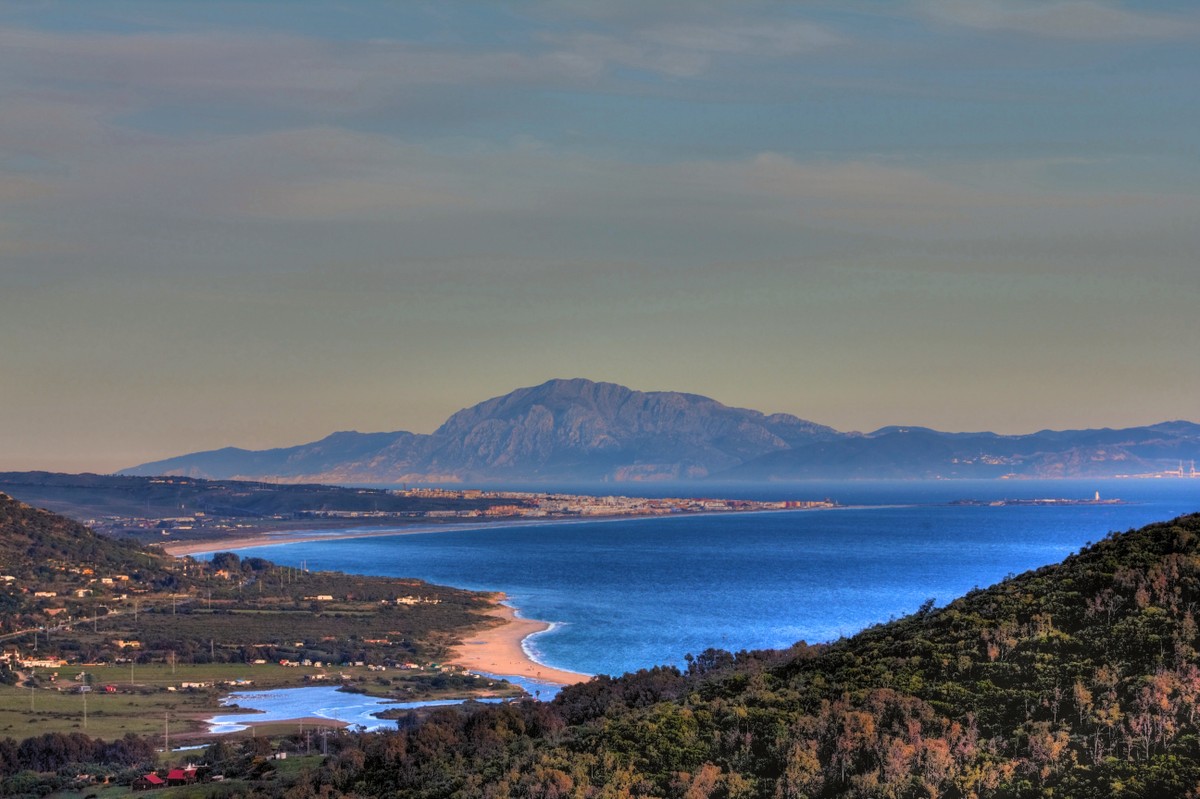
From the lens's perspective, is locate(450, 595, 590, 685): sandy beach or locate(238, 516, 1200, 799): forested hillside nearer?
locate(238, 516, 1200, 799): forested hillside

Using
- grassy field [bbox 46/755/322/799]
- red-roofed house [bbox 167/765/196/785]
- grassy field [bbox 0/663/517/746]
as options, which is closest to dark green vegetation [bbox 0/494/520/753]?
grassy field [bbox 0/663/517/746]

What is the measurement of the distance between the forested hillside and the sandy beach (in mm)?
45996

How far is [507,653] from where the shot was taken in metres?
114

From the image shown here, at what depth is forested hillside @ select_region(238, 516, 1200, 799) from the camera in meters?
32.4

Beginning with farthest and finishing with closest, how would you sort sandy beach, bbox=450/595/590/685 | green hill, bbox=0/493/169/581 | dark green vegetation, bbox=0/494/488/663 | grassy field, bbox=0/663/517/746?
green hill, bbox=0/493/169/581 → dark green vegetation, bbox=0/494/488/663 → sandy beach, bbox=450/595/590/685 → grassy field, bbox=0/663/517/746

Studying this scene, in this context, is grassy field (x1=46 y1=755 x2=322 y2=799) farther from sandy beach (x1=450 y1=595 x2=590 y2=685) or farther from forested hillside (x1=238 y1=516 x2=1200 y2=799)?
sandy beach (x1=450 y1=595 x2=590 y2=685)

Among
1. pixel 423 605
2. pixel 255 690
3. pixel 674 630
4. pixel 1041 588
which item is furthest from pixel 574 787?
pixel 423 605

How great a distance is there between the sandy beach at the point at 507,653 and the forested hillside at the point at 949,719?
46.0m

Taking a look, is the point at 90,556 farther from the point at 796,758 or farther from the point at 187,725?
the point at 796,758

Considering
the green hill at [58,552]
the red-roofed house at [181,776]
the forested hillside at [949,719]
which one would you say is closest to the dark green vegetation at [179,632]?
the green hill at [58,552]

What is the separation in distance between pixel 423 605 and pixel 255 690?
50354 millimetres

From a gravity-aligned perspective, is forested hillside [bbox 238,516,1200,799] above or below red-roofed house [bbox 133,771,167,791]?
above

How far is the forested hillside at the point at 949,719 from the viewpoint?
32.4 metres

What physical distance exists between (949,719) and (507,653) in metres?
80.4
